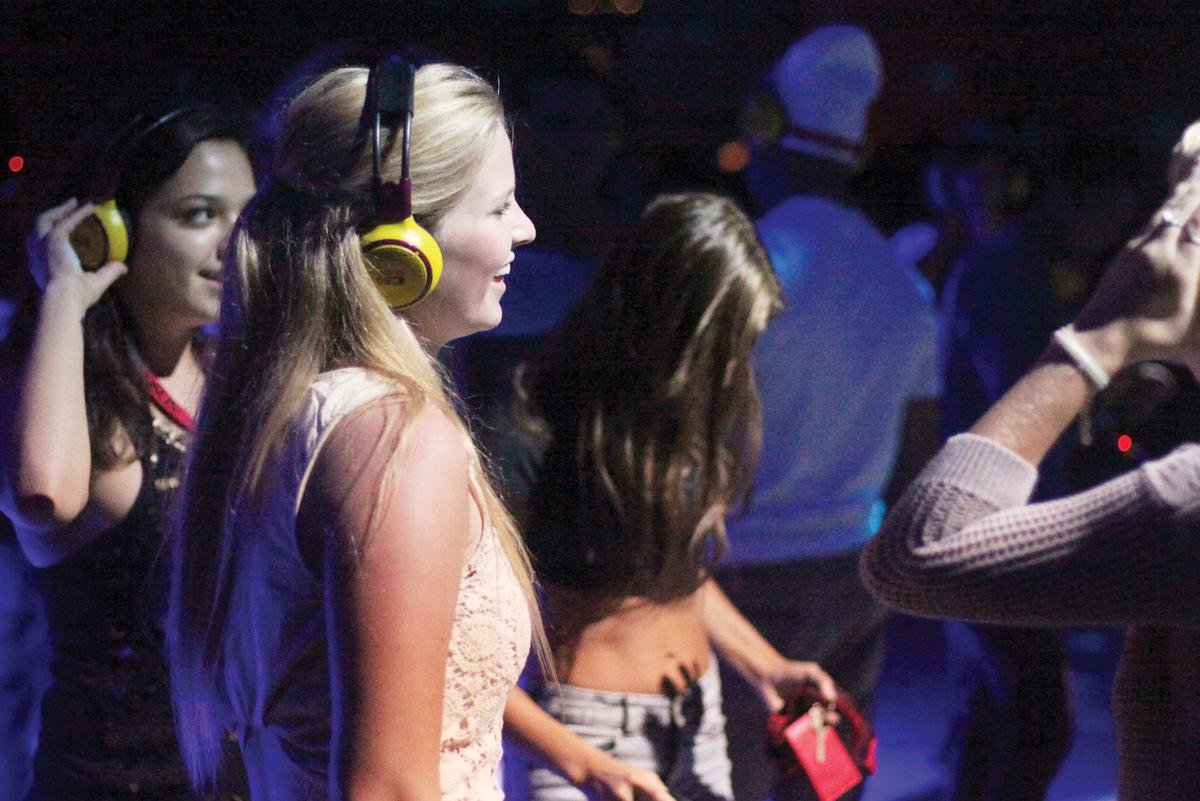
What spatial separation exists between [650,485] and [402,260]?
0.88m

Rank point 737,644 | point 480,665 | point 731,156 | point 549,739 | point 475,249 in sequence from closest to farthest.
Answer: point 480,665
point 475,249
point 549,739
point 737,644
point 731,156

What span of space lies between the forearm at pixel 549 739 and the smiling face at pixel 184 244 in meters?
0.79

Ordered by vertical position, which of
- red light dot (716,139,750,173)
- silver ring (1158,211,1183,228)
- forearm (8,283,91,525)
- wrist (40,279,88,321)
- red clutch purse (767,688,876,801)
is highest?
silver ring (1158,211,1183,228)

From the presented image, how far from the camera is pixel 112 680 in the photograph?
177 centimetres

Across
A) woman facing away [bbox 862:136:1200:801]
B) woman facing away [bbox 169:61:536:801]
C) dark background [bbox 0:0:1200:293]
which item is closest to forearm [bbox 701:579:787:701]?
woman facing away [bbox 169:61:536:801]

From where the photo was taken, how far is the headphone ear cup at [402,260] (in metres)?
1.24

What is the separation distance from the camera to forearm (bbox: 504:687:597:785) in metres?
1.79

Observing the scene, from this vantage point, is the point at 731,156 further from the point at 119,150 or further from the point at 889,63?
the point at 119,150

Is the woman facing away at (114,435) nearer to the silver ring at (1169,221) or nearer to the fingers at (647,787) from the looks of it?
the fingers at (647,787)

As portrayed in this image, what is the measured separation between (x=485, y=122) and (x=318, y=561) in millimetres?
507

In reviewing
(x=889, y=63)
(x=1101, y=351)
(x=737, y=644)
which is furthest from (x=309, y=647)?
(x=889, y=63)

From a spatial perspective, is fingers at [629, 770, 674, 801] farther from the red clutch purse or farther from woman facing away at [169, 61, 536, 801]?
woman facing away at [169, 61, 536, 801]

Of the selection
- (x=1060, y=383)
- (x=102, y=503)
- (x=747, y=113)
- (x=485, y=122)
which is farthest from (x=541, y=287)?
(x=1060, y=383)

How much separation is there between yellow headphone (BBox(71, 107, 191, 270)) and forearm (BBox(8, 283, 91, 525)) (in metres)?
0.09
